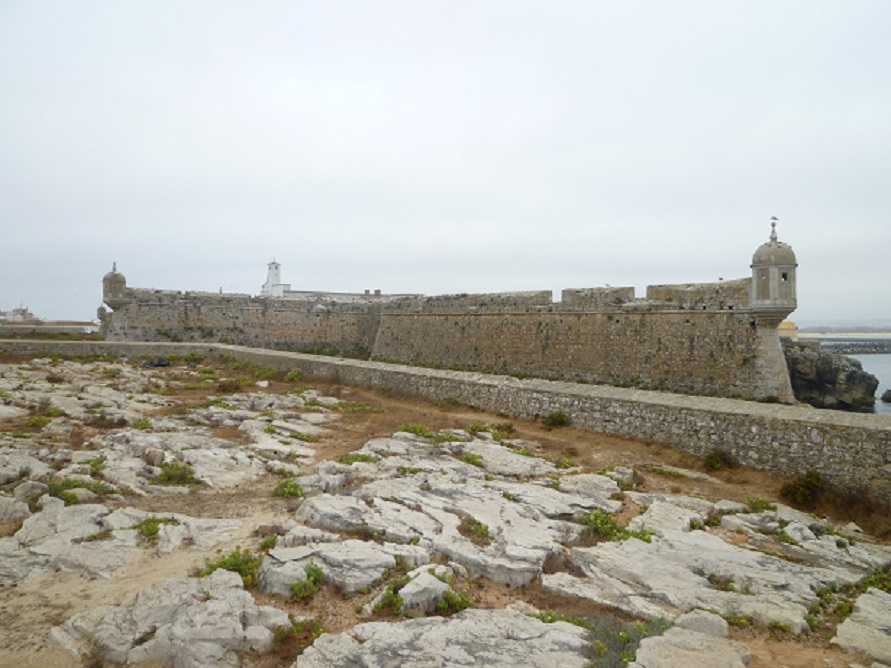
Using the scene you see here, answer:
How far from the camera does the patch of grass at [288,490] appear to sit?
27.1 ft

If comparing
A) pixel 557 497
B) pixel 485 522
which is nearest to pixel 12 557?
pixel 485 522

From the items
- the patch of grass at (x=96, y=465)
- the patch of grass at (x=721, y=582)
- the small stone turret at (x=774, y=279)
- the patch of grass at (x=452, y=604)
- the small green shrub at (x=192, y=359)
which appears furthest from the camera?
the small green shrub at (x=192, y=359)

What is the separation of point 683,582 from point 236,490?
22.9 ft

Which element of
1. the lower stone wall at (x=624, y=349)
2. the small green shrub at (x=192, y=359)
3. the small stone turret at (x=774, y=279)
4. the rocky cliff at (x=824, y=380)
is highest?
the small stone turret at (x=774, y=279)

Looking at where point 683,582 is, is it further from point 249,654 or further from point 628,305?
point 628,305

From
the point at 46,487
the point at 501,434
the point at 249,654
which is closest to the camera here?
the point at 249,654

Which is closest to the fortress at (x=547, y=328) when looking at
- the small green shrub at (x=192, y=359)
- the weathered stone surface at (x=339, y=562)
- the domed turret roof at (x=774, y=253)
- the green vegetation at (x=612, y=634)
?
the domed turret roof at (x=774, y=253)

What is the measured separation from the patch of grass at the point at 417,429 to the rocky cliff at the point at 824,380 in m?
24.8

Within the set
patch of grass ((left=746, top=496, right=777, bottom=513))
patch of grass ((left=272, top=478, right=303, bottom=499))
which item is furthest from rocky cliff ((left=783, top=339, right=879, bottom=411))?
patch of grass ((left=272, top=478, right=303, bottom=499))

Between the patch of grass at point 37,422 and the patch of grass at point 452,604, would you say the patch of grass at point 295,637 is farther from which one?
the patch of grass at point 37,422

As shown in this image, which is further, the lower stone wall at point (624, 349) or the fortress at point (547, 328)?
the lower stone wall at point (624, 349)

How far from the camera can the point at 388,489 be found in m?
8.21

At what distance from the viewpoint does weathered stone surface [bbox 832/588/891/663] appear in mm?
4598

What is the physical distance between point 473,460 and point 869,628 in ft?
20.7
